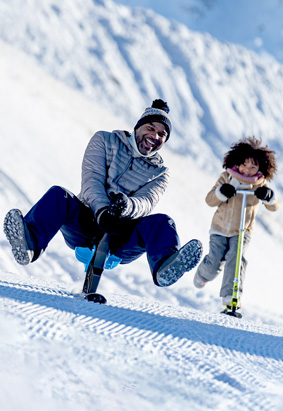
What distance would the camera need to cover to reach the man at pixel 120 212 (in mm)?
1634

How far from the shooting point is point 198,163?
1178 cm

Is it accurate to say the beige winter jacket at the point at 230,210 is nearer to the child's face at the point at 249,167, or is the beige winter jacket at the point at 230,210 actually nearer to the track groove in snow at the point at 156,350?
the child's face at the point at 249,167

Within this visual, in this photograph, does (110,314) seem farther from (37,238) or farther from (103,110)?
(103,110)

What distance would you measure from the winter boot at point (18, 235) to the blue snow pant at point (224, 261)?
1.75 m

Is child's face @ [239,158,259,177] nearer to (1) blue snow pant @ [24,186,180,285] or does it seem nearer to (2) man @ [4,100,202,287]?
(2) man @ [4,100,202,287]

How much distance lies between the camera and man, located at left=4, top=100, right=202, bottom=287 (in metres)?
1.63

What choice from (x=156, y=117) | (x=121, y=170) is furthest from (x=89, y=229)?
(x=156, y=117)

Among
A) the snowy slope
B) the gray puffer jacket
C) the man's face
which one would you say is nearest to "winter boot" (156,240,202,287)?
the gray puffer jacket

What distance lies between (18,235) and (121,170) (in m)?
0.72

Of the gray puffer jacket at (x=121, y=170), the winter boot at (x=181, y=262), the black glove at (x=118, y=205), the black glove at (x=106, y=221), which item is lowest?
the winter boot at (x=181, y=262)

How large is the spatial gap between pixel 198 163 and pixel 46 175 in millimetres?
5913

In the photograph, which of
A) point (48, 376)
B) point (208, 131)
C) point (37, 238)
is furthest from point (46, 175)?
point (208, 131)

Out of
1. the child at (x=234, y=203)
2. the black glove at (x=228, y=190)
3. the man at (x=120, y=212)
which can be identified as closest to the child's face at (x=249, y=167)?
the child at (x=234, y=203)

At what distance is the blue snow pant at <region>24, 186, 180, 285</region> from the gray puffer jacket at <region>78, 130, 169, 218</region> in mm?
110
